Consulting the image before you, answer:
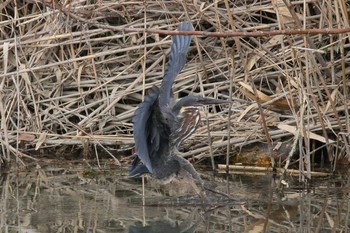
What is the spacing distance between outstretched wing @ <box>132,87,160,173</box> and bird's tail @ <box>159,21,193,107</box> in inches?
7.6

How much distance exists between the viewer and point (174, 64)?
16.2 feet

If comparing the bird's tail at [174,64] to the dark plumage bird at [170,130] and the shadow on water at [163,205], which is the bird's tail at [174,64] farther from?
the shadow on water at [163,205]

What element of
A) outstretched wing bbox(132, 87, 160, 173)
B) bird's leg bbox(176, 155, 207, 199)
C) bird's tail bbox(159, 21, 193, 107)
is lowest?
bird's leg bbox(176, 155, 207, 199)

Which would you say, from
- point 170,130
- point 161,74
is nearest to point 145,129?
point 170,130

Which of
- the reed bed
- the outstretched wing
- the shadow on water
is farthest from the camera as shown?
the reed bed

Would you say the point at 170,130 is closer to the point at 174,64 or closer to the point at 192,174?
the point at 192,174

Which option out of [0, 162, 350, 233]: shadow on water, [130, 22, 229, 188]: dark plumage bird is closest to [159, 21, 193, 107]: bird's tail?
[130, 22, 229, 188]: dark plumage bird

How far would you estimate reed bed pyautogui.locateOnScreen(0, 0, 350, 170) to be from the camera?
5.48m

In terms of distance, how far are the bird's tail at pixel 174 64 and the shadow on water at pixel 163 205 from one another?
2.00ft

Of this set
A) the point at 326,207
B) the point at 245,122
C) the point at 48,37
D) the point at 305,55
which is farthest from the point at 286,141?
the point at 48,37

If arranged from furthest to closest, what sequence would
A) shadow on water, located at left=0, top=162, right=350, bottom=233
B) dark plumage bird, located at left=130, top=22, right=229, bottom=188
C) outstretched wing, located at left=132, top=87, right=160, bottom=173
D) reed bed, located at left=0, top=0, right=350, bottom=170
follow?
reed bed, located at left=0, top=0, right=350, bottom=170, dark plumage bird, located at left=130, top=22, right=229, bottom=188, outstretched wing, located at left=132, top=87, right=160, bottom=173, shadow on water, located at left=0, top=162, right=350, bottom=233

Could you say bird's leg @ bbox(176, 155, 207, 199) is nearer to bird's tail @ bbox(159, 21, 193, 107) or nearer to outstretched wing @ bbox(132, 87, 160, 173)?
outstretched wing @ bbox(132, 87, 160, 173)

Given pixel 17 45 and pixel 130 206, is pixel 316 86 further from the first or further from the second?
pixel 17 45

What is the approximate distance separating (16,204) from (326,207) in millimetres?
1722
